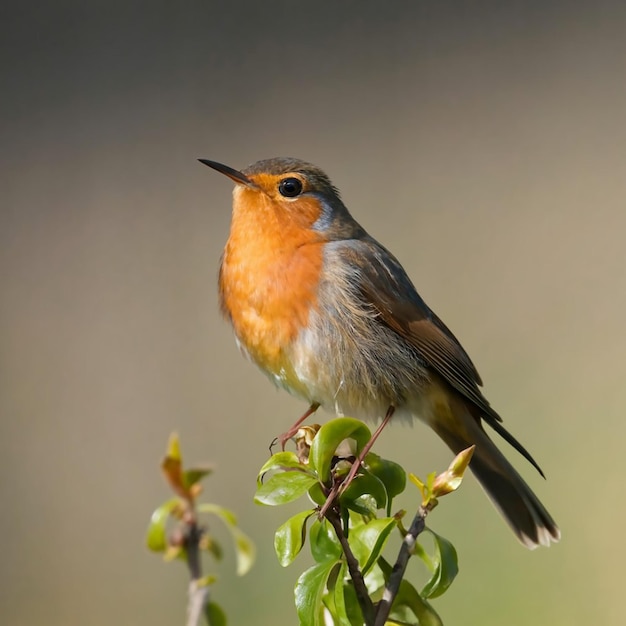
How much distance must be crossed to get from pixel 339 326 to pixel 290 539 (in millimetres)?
992

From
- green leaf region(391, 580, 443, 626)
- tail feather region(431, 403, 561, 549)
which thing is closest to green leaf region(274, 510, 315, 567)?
green leaf region(391, 580, 443, 626)

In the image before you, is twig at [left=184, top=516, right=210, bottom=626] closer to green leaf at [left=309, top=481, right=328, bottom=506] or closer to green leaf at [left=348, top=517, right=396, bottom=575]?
green leaf at [left=348, top=517, right=396, bottom=575]

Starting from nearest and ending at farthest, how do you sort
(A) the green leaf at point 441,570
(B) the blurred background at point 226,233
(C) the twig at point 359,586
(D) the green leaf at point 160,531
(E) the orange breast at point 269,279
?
(D) the green leaf at point 160,531, (C) the twig at point 359,586, (A) the green leaf at point 441,570, (E) the orange breast at point 269,279, (B) the blurred background at point 226,233

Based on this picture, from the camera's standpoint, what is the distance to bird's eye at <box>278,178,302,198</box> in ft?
7.36

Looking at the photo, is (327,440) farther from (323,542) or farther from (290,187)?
(290,187)

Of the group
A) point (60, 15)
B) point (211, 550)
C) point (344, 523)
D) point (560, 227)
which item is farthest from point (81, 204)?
point (211, 550)

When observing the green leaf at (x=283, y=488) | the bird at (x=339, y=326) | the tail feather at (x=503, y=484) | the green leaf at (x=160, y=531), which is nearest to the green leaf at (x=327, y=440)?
the green leaf at (x=283, y=488)

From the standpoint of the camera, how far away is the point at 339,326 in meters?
2.09

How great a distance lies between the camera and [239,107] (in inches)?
178

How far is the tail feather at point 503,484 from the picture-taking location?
216 cm

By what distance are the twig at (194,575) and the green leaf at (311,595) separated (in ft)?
0.82

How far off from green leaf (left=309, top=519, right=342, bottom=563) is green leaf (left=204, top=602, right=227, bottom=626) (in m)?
0.36

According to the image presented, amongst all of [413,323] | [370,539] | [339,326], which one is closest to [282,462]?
[370,539]

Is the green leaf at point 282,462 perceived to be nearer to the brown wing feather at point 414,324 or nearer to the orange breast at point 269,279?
the orange breast at point 269,279
